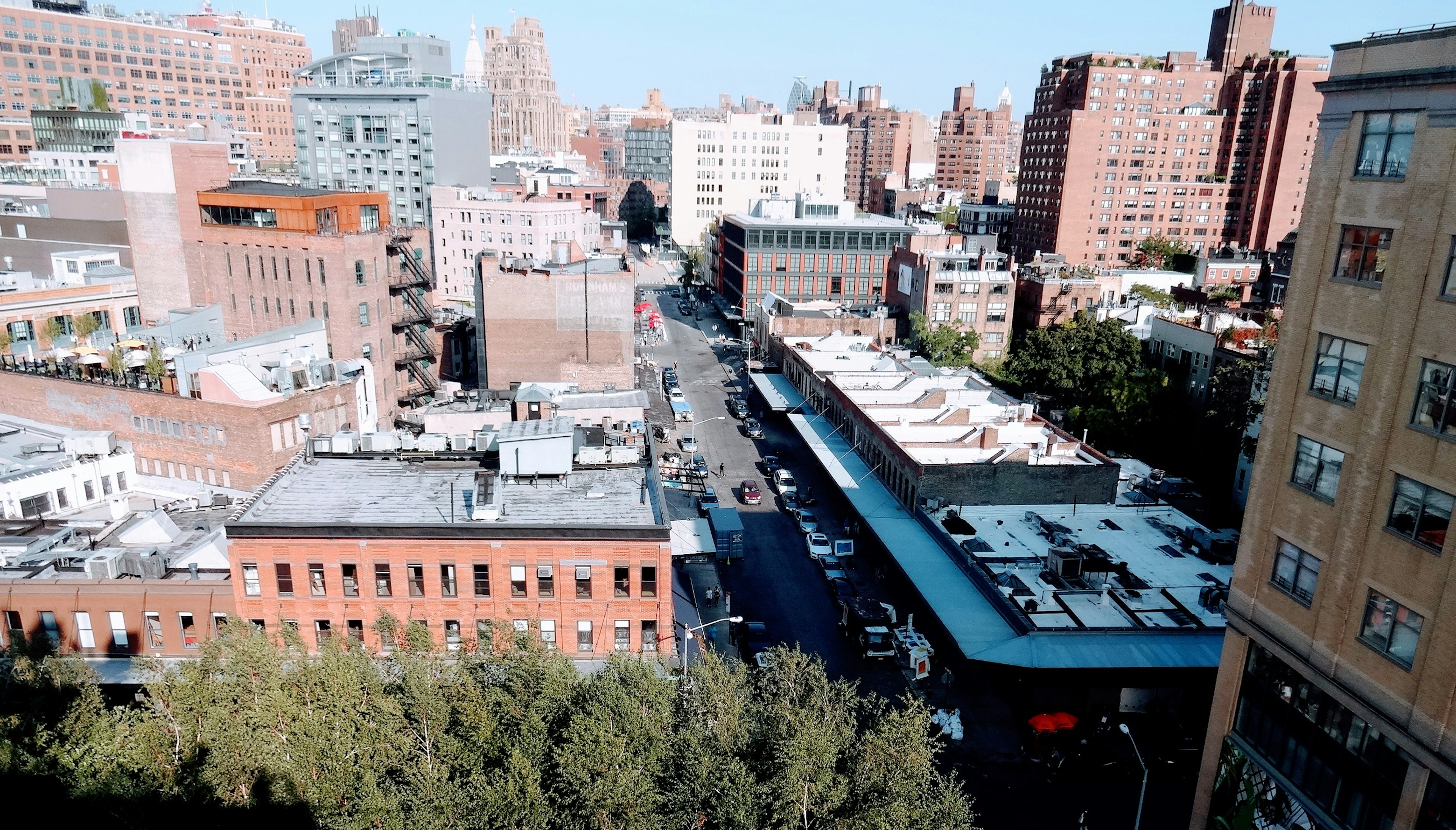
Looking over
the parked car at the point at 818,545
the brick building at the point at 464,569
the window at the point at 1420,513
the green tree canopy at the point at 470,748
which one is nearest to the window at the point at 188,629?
the brick building at the point at 464,569

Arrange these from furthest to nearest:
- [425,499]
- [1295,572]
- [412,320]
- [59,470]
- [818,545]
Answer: [412,320] → [818,545] → [59,470] → [425,499] → [1295,572]

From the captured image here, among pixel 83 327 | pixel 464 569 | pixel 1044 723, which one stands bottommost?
pixel 1044 723

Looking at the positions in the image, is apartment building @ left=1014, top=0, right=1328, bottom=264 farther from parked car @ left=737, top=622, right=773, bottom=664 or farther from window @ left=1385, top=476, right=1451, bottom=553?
window @ left=1385, top=476, right=1451, bottom=553

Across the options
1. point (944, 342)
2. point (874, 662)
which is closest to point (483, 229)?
point (944, 342)

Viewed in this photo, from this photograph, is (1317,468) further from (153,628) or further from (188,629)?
(153,628)

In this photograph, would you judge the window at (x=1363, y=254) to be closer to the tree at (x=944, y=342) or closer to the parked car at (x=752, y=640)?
the parked car at (x=752, y=640)

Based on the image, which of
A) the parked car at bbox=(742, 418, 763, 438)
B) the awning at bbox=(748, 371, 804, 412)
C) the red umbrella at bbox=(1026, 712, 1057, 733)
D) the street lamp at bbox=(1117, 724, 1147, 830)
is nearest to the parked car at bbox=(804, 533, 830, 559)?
the red umbrella at bbox=(1026, 712, 1057, 733)

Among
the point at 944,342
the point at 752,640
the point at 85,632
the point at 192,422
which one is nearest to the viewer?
the point at 85,632
